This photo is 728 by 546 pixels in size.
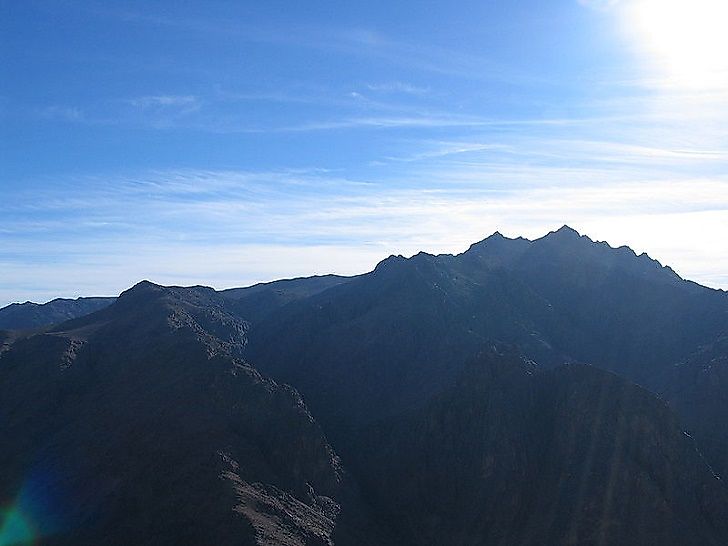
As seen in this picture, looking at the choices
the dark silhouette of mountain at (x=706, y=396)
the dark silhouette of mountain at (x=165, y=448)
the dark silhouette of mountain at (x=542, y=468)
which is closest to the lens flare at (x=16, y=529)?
the dark silhouette of mountain at (x=165, y=448)

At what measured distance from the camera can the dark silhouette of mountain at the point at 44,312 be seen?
132 metres

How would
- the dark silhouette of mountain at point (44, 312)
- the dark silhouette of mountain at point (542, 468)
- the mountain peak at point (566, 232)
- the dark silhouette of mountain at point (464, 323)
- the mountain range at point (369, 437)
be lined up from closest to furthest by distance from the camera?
the mountain range at point (369, 437) → the dark silhouette of mountain at point (542, 468) → the dark silhouette of mountain at point (464, 323) → the mountain peak at point (566, 232) → the dark silhouette of mountain at point (44, 312)

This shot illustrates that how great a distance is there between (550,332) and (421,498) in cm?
4145

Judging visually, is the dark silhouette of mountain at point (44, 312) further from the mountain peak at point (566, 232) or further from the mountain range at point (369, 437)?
the mountain peak at point (566, 232)

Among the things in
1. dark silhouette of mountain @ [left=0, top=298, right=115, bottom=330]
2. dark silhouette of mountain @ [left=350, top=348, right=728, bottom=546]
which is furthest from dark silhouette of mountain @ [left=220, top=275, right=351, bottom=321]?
dark silhouette of mountain @ [left=350, top=348, right=728, bottom=546]

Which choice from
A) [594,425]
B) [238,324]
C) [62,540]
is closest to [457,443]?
[594,425]

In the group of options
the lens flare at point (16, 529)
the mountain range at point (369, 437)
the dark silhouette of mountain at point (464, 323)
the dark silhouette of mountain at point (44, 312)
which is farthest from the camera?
the dark silhouette of mountain at point (44, 312)

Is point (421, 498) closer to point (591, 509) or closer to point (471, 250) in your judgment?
point (591, 509)

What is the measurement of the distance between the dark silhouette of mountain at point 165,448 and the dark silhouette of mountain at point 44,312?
231ft

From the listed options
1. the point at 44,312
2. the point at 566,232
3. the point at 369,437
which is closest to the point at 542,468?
the point at 369,437

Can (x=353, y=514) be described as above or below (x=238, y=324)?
below

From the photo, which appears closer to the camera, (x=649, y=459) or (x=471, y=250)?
(x=649, y=459)

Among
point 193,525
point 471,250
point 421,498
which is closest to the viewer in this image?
point 193,525

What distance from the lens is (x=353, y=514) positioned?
47844 millimetres
